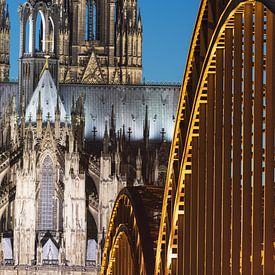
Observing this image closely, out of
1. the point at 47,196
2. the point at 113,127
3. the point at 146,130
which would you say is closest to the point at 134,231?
the point at 47,196

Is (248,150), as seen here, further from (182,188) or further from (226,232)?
(182,188)

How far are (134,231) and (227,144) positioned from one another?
490 inches

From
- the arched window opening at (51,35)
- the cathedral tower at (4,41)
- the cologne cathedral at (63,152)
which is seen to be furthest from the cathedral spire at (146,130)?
the cathedral tower at (4,41)

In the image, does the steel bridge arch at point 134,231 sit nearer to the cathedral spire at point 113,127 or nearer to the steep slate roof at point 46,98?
the cathedral spire at point 113,127

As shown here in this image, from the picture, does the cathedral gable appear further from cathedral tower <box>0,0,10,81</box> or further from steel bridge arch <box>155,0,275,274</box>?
steel bridge arch <box>155,0,275,274</box>

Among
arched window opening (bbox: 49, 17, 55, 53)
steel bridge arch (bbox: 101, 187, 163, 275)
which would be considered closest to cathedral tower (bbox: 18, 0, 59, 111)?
arched window opening (bbox: 49, 17, 55, 53)

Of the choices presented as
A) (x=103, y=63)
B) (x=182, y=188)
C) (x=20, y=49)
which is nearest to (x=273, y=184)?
(x=182, y=188)

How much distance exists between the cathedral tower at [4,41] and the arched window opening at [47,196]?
26.0 meters

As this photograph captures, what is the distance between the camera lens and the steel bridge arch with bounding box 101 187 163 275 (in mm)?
32188

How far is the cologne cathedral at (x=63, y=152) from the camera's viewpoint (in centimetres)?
8512

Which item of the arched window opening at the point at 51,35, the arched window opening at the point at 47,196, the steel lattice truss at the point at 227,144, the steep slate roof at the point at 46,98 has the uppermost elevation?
the arched window opening at the point at 51,35

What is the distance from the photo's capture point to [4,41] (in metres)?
116

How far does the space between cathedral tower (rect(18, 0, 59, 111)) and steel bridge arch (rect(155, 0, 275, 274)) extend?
230 feet

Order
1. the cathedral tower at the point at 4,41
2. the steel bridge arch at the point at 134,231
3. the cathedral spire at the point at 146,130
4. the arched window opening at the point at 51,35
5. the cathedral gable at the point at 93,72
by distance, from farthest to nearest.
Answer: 1. the cathedral gable at the point at 93,72
2. the cathedral tower at the point at 4,41
3. the arched window opening at the point at 51,35
4. the cathedral spire at the point at 146,130
5. the steel bridge arch at the point at 134,231
